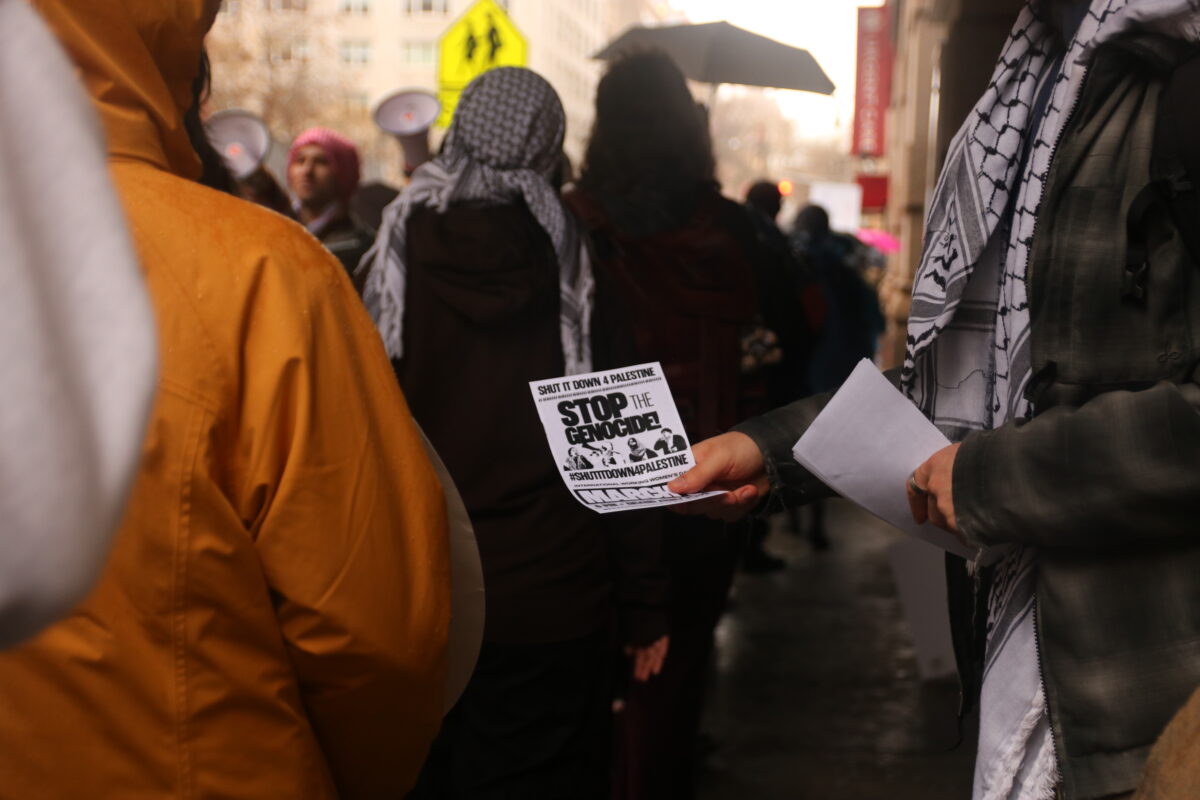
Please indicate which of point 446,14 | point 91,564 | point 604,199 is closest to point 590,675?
point 604,199

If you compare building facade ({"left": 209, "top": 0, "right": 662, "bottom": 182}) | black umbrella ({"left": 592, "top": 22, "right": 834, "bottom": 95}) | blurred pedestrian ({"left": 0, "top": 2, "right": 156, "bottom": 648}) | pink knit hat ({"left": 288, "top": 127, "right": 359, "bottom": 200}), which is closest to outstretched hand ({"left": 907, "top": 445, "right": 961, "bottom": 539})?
blurred pedestrian ({"left": 0, "top": 2, "right": 156, "bottom": 648})

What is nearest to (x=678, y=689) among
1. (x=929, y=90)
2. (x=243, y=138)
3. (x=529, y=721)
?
(x=529, y=721)

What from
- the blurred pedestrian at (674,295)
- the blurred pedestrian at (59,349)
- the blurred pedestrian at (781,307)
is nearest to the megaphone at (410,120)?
the blurred pedestrian at (781,307)

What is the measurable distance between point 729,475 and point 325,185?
4.22 metres

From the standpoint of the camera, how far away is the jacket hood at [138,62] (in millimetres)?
1457

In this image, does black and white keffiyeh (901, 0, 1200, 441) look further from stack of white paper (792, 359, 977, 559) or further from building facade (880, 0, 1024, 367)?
building facade (880, 0, 1024, 367)

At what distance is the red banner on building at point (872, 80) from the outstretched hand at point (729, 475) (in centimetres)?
2212

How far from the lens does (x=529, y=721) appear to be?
321cm

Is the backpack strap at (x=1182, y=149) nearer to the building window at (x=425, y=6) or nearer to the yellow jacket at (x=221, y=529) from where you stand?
the yellow jacket at (x=221, y=529)

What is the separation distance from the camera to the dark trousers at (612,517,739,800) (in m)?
3.95

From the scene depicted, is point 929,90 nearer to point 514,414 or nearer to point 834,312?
point 834,312

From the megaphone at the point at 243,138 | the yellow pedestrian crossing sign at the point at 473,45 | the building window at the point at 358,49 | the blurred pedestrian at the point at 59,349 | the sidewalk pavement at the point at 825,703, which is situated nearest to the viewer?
the blurred pedestrian at the point at 59,349

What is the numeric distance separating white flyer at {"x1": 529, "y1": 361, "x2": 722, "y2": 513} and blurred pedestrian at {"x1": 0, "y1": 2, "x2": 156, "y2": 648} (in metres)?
1.35

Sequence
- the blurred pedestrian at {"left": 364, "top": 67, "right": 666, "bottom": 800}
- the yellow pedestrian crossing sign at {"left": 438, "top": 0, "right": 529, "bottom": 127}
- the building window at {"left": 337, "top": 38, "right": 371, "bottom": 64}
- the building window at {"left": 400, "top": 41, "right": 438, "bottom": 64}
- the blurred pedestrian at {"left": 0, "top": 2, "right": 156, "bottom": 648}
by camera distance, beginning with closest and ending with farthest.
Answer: the blurred pedestrian at {"left": 0, "top": 2, "right": 156, "bottom": 648}
the blurred pedestrian at {"left": 364, "top": 67, "right": 666, "bottom": 800}
the yellow pedestrian crossing sign at {"left": 438, "top": 0, "right": 529, "bottom": 127}
the building window at {"left": 400, "top": 41, "right": 438, "bottom": 64}
the building window at {"left": 337, "top": 38, "right": 371, "bottom": 64}
